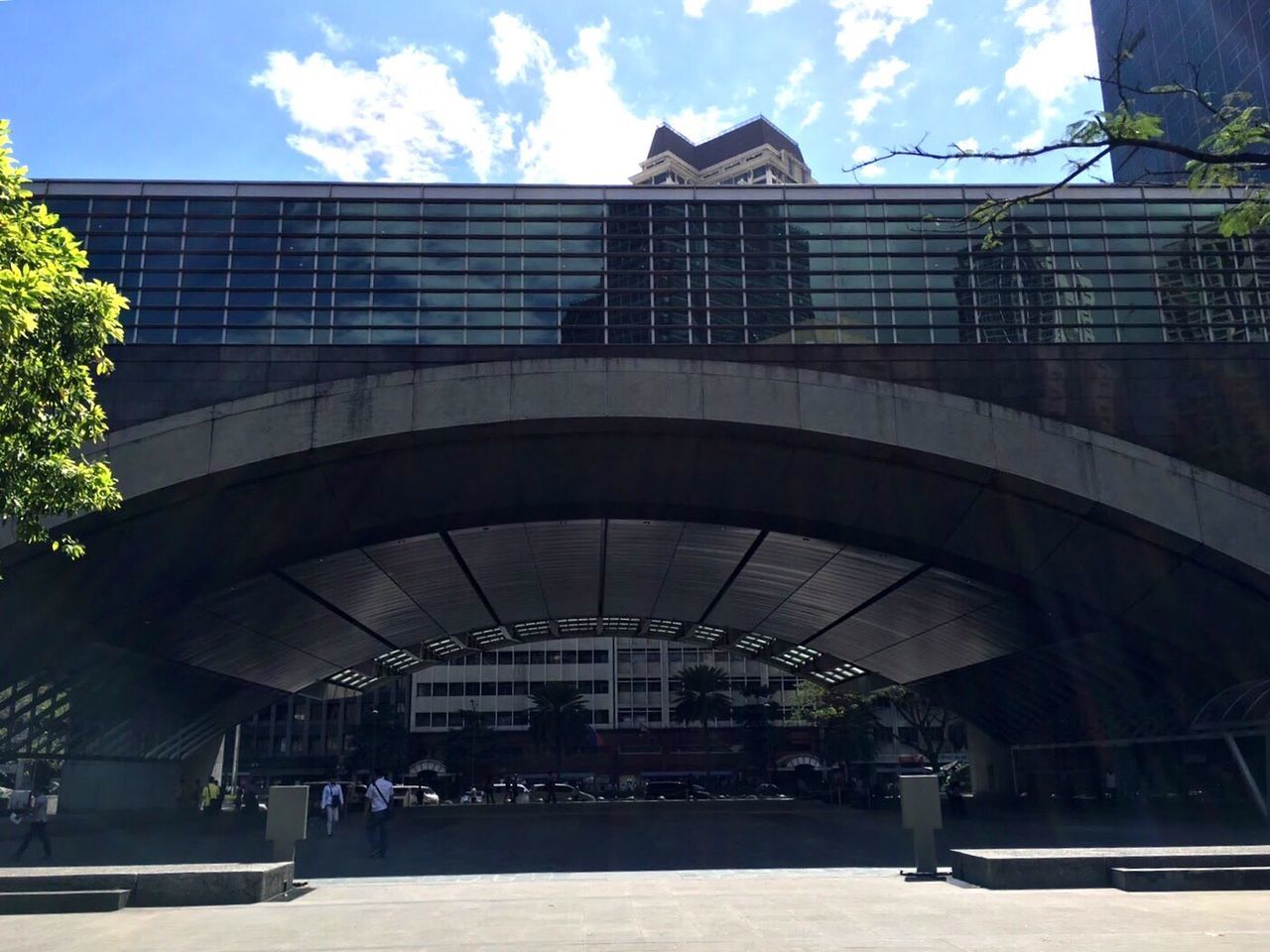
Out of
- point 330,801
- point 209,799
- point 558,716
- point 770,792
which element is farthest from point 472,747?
point 330,801

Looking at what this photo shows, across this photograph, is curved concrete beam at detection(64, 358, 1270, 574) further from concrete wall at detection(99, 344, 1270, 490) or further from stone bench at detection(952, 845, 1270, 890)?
stone bench at detection(952, 845, 1270, 890)

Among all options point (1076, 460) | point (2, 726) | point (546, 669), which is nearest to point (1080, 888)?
point (1076, 460)

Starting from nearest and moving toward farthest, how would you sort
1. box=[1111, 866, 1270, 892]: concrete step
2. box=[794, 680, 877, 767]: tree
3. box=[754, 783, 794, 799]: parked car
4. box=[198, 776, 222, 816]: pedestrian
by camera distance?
box=[1111, 866, 1270, 892]: concrete step
box=[198, 776, 222, 816]: pedestrian
box=[794, 680, 877, 767]: tree
box=[754, 783, 794, 799]: parked car

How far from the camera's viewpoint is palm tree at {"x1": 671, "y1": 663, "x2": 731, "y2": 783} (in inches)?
3438

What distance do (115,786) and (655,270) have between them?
89.9 feet

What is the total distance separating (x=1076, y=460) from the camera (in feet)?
72.7

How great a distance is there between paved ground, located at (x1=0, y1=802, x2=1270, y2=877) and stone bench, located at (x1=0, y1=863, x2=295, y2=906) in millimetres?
4910

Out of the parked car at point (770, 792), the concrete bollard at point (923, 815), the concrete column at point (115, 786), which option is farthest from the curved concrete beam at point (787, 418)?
the parked car at point (770, 792)

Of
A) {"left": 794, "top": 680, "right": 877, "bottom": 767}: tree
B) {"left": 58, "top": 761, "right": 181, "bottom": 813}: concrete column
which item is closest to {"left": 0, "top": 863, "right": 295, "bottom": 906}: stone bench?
{"left": 58, "top": 761, "right": 181, "bottom": 813}: concrete column

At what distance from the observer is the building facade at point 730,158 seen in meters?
161

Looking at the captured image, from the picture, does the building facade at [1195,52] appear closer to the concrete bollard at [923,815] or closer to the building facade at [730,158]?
the concrete bollard at [923,815]

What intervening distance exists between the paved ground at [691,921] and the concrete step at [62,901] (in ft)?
0.84

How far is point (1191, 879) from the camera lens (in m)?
13.2

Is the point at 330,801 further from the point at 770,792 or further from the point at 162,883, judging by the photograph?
the point at 770,792
